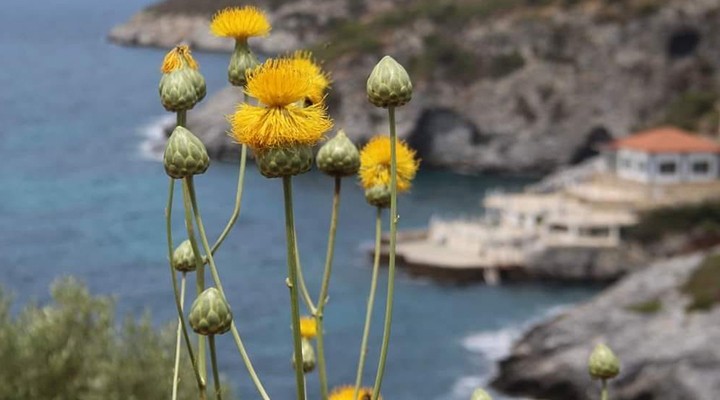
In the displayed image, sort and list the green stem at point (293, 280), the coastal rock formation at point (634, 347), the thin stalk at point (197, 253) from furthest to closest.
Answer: the coastal rock formation at point (634, 347)
the thin stalk at point (197, 253)
the green stem at point (293, 280)

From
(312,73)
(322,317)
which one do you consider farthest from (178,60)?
(322,317)

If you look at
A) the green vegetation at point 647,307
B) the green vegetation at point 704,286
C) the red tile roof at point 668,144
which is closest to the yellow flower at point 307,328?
the green vegetation at point 704,286

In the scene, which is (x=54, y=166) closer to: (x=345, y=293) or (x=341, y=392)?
(x=345, y=293)

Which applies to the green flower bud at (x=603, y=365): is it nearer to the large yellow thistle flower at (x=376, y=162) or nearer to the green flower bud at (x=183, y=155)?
the large yellow thistle flower at (x=376, y=162)

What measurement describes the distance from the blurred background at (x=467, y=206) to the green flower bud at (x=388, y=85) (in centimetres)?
1475

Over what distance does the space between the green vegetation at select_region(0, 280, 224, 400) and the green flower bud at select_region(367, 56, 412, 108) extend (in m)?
14.1

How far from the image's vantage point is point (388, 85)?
3.62m

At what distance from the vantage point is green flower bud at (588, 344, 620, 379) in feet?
15.7

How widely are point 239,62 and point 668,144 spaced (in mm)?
75608

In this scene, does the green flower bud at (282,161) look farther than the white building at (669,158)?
No

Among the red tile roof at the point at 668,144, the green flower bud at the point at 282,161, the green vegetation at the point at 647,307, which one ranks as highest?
the red tile roof at the point at 668,144

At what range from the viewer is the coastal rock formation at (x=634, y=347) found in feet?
150

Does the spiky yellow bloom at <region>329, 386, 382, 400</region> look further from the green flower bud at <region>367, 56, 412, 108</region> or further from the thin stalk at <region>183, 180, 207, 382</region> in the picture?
the green flower bud at <region>367, 56, 412, 108</region>

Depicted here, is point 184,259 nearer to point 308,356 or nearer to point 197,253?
point 308,356
